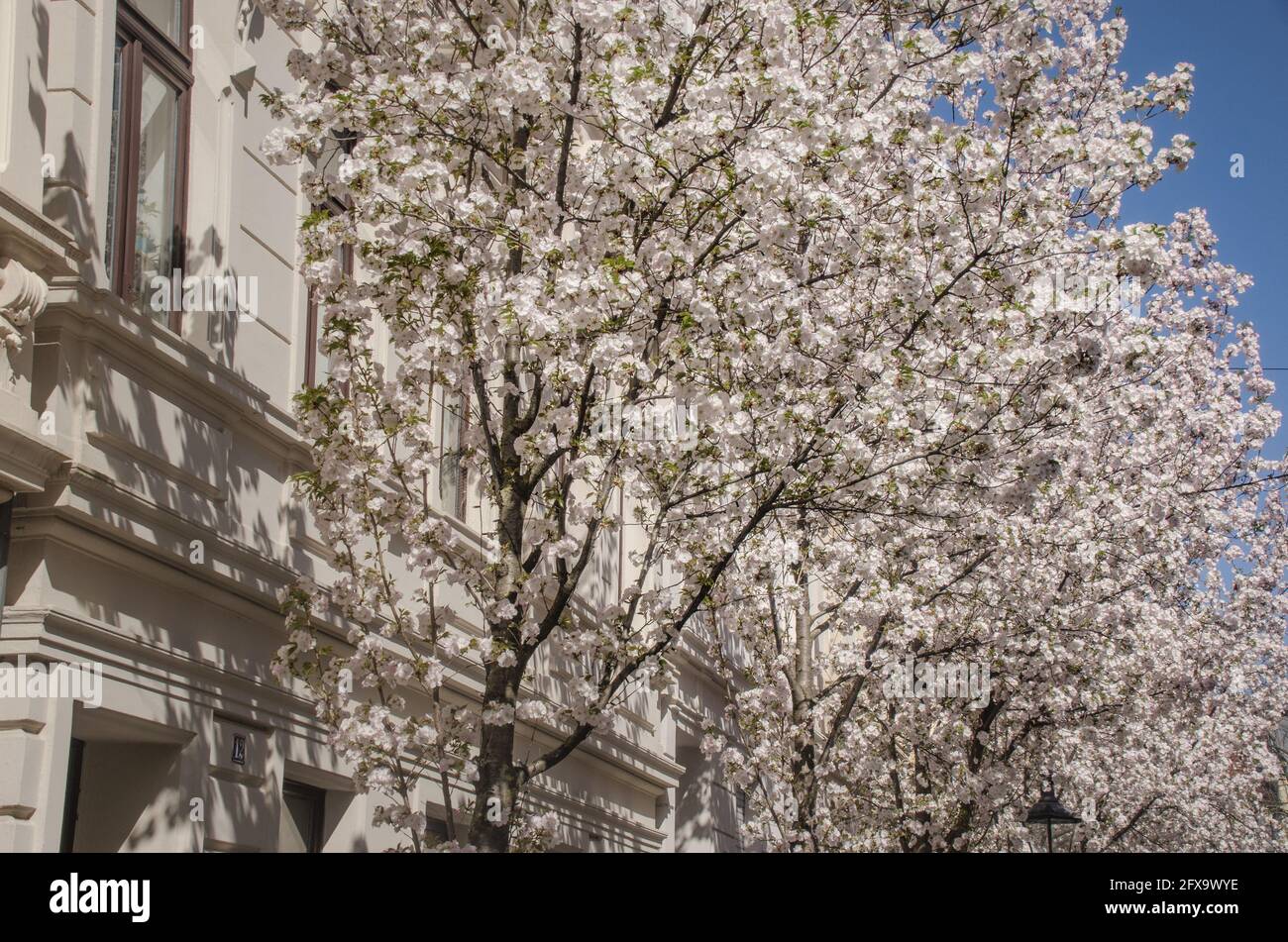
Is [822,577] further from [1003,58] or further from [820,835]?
[1003,58]

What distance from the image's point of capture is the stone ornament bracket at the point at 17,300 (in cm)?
659

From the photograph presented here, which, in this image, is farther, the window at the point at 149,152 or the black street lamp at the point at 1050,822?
→ the black street lamp at the point at 1050,822

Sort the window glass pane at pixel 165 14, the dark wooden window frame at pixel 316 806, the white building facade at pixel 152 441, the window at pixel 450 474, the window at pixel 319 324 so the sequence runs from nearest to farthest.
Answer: the white building facade at pixel 152 441 < the window glass pane at pixel 165 14 < the dark wooden window frame at pixel 316 806 < the window at pixel 319 324 < the window at pixel 450 474

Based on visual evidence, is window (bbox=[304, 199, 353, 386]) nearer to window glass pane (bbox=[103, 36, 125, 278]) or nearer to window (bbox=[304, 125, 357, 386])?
window (bbox=[304, 125, 357, 386])

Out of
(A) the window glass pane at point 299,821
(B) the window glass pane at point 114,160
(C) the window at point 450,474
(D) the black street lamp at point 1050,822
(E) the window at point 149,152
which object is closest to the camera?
(B) the window glass pane at point 114,160

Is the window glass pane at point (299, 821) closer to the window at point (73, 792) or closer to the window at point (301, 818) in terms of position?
the window at point (301, 818)

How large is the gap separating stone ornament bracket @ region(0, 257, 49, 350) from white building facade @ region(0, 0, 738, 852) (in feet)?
0.04

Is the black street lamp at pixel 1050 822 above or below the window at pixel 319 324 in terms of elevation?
below

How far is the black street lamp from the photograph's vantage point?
17094 millimetres

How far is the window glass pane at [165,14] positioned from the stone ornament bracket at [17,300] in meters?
2.46

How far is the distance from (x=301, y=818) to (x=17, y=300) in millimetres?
4759

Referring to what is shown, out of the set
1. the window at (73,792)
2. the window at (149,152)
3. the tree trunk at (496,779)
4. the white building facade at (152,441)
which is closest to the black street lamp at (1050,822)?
the white building facade at (152,441)

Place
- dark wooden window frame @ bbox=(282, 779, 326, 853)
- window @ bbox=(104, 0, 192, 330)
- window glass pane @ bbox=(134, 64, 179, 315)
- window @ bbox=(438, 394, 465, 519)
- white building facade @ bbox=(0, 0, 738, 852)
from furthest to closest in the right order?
1. window @ bbox=(438, 394, 465, 519)
2. dark wooden window frame @ bbox=(282, 779, 326, 853)
3. window glass pane @ bbox=(134, 64, 179, 315)
4. window @ bbox=(104, 0, 192, 330)
5. white building facade @ bbox=(0, 0, 738, 852)

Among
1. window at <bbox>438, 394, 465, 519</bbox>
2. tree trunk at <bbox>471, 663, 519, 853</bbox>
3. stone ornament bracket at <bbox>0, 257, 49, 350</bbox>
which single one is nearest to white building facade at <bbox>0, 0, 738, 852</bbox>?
stone ornament bracket at <bbox>0, 257, 49, 350</bbox>
